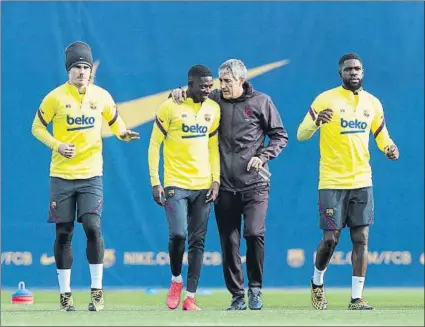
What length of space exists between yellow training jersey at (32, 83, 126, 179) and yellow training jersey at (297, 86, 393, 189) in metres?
1.57

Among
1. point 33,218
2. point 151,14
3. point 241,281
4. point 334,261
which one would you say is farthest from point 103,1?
point 241,281

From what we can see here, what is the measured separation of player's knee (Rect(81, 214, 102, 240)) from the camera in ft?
29.8

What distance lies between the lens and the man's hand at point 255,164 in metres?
9.31

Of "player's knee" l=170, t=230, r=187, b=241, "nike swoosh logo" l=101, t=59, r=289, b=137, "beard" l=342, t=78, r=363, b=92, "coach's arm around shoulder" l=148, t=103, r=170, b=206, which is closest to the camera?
"player's knee" l=170, t=230, r=187, b=241

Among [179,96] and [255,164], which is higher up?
[179,96]

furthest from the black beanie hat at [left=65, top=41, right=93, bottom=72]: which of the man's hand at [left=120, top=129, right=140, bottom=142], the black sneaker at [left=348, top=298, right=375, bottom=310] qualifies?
the black sneaker at [left=348, top=298, right=375, bottom=310]

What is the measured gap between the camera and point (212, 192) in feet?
30.7

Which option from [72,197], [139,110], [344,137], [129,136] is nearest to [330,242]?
[344,137]

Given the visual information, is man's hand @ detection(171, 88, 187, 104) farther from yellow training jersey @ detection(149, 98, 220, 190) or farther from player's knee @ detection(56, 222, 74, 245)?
player's knee @ detection(56, 222, 74, 245)

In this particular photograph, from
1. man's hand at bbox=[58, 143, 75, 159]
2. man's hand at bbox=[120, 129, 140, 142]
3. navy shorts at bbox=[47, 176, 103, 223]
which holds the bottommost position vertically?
navy shorts at bbox=[47, 176, 103, 223]

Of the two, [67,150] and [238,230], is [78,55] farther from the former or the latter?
[238,230]

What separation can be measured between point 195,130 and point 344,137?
3.64 ft

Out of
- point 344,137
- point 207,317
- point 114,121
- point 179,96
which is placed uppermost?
point 179,96

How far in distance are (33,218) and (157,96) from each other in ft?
5.47
